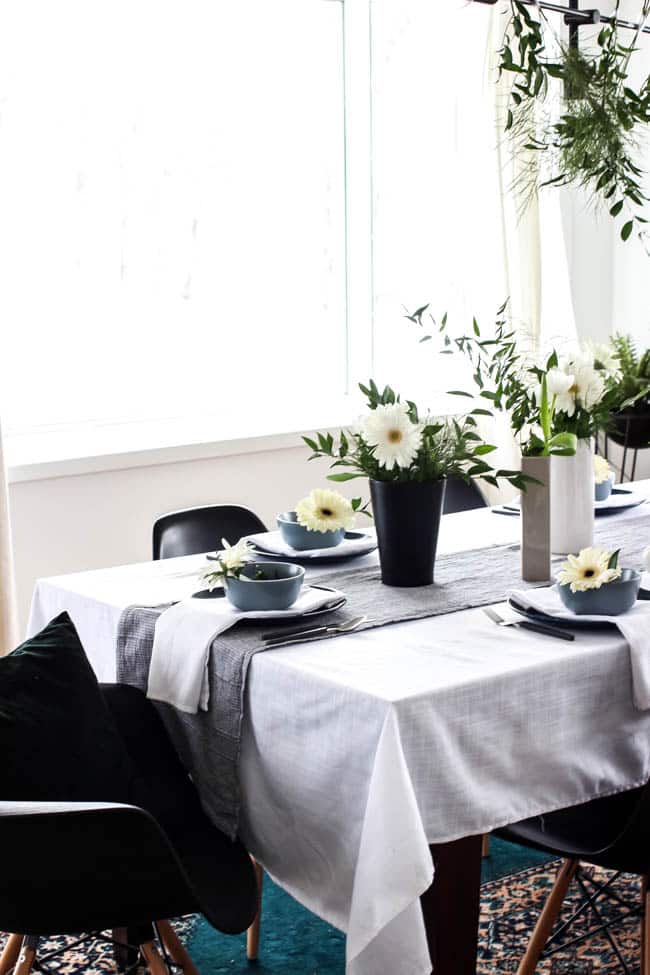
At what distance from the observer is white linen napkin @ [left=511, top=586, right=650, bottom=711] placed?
6.54 feet

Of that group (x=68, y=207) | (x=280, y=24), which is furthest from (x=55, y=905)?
(x=280, y=24)

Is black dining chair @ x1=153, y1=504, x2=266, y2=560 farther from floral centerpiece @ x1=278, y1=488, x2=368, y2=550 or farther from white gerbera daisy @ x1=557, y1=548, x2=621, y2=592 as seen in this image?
white gerbera daisy @ x1=557, y1=548, x2=621, y2=592

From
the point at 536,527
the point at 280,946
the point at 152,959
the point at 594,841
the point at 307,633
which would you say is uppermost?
the point at 536,527

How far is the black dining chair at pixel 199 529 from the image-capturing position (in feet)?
10.1

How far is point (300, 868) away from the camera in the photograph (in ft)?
6.39

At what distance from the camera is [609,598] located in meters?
2.09

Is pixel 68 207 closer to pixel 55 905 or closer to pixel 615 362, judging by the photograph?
pixel 615 362

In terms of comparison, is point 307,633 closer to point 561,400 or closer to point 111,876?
point 111,876

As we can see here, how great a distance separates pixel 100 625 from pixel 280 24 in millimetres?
2922

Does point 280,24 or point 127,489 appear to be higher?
point 280,24

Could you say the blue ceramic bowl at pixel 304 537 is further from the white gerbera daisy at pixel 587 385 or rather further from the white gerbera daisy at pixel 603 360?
the white gerbera daisy at pixel 603 360

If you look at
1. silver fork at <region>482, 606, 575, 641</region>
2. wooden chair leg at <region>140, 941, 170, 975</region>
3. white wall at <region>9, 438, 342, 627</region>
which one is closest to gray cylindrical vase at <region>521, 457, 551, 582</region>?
silver fork at <region>482, 606, 575, 641</region>

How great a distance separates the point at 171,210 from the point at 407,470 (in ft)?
7.68

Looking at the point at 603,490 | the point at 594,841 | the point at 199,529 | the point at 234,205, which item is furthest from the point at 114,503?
the point at 594,841
